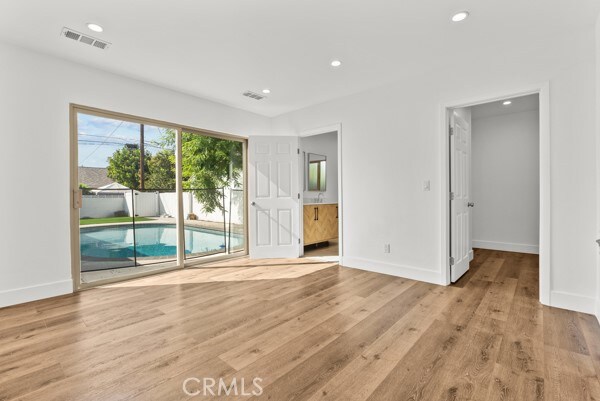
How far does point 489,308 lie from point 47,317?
4.05m

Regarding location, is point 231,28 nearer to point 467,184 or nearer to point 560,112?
point 560,112

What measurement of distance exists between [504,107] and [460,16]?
10.7ft

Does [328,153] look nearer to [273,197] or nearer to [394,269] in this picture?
[273,197]

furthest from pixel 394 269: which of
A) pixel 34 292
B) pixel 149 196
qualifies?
pixel 34 292

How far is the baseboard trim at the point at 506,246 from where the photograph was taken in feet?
16.6

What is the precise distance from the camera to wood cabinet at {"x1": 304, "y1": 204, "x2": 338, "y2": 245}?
5434 mm

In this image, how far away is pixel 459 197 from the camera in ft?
12.1

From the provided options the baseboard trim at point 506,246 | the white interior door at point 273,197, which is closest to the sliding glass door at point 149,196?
the white interior door at point 273,197

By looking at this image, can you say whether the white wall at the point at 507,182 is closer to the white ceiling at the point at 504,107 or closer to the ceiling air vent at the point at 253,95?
the white ceiling at the point at 504,107

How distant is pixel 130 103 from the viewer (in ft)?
12.0

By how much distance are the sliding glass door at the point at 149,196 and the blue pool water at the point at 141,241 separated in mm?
12

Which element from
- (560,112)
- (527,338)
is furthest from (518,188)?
(527,338)

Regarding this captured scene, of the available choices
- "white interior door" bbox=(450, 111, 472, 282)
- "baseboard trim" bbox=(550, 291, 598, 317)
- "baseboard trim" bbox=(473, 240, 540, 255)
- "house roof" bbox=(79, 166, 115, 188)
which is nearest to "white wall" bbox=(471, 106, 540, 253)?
"baseboard trim" bbox=(473, 240, 540, 255)

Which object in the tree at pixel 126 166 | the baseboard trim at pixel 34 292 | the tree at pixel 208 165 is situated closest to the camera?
the baseboard trim at pixel 34 292
